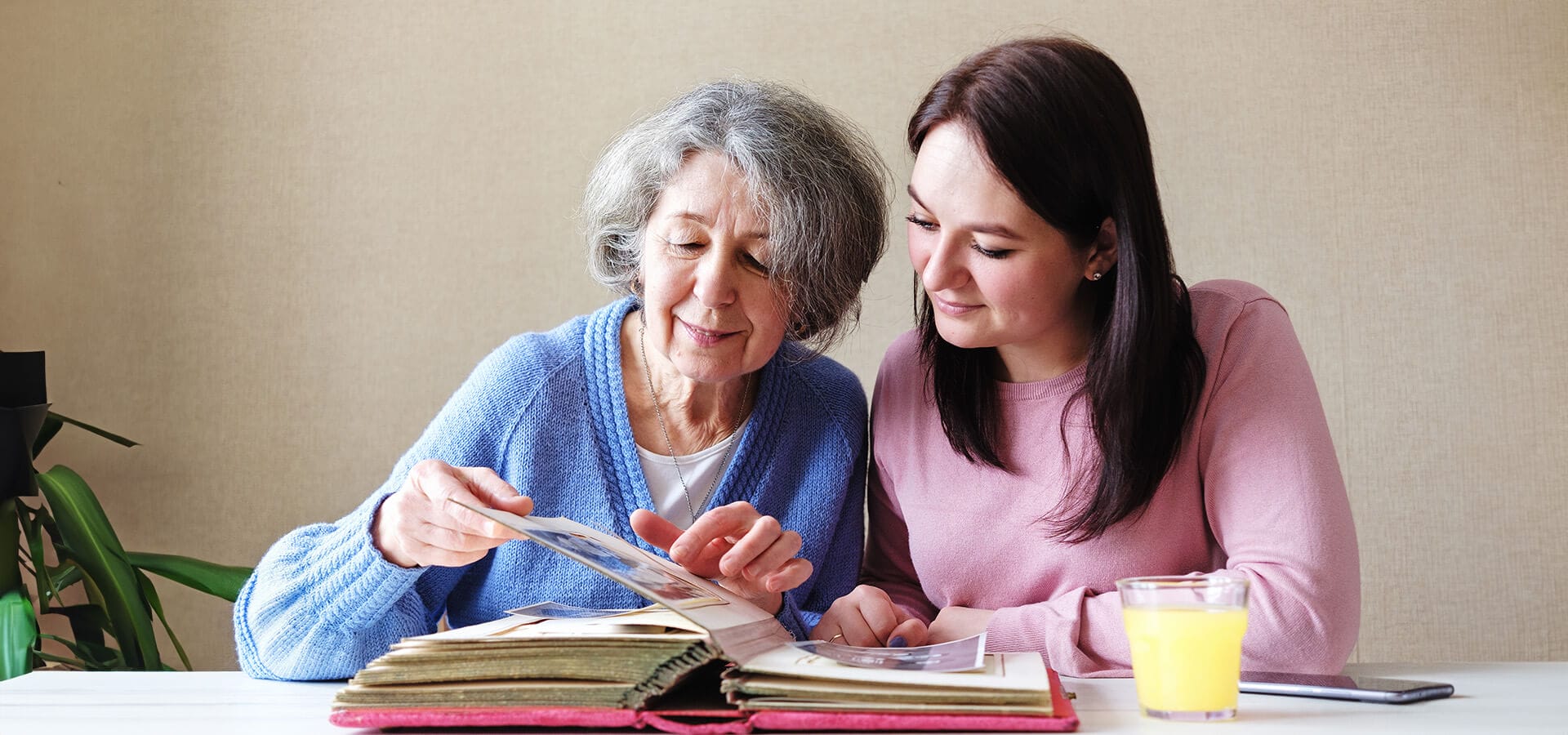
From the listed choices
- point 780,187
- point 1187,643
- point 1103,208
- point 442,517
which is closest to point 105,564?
point 442,517

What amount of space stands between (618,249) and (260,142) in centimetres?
117

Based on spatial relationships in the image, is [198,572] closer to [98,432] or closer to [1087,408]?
[98,432]

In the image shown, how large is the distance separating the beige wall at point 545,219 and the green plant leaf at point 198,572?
0.30 m

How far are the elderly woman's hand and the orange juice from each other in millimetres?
377

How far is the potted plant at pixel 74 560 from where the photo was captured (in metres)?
1.91

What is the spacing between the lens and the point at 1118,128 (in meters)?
1.21

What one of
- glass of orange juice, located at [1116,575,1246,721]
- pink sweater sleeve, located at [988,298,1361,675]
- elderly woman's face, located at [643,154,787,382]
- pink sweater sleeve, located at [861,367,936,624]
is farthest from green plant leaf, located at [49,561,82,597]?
glass of orange juice, located at [1116,575,1246,721]

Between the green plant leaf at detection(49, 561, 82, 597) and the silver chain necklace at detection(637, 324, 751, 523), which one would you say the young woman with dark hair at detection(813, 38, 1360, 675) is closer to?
the silver chain necklace at detection(637, 324, 751, 523)

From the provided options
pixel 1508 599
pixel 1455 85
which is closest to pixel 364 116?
pixel 1455 85

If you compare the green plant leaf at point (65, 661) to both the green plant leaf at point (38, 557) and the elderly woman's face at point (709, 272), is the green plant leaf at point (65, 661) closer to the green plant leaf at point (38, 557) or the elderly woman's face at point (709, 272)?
the green plant leaf at point (38, 557)

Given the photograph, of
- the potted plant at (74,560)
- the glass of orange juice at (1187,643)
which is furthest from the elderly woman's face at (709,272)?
the potted plant at (74,560)

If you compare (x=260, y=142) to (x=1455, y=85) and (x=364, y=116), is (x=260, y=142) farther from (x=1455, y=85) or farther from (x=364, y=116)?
(x=1455, y=85)

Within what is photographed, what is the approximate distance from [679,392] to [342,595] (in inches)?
19.3

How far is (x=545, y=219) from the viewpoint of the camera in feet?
7.67
